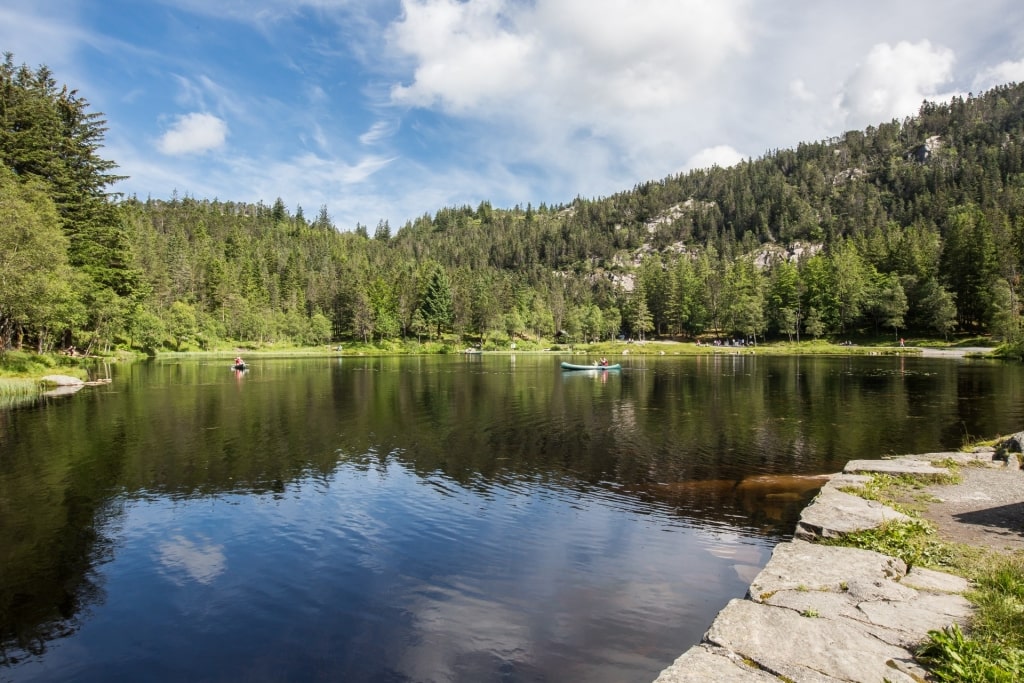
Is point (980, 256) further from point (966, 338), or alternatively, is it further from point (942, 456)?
point (942, 456)

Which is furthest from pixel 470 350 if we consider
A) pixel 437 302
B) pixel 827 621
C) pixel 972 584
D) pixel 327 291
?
pixel 827 621

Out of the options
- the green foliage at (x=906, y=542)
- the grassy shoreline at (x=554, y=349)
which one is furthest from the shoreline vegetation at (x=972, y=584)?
the grassy shoreline at (x=554, y=349)

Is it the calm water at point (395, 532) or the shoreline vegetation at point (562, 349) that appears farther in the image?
the shoreline vegetation at point (562, 349)

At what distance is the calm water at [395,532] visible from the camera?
1134 centimetres

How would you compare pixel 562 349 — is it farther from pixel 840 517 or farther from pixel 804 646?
pixel 804 646

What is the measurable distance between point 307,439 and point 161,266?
462 ft

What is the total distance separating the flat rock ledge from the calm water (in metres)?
2.06

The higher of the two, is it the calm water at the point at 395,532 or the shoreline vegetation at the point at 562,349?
the shoreline vegetation at the point at 562,349

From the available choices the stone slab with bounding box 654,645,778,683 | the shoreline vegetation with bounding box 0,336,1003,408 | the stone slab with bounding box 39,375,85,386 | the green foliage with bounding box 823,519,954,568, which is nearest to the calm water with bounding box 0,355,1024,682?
the stone slab with bounding box 654,645,778,683

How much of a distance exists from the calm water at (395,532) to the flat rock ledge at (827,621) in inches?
81.2

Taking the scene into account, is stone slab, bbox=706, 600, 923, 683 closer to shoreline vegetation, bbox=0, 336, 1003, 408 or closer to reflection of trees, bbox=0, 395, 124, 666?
reflection of trees, bbox=0, 395, 124, 666

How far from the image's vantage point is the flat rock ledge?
7711mm

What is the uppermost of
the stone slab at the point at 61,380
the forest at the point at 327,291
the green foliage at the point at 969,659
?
the forest at the point at 327,291

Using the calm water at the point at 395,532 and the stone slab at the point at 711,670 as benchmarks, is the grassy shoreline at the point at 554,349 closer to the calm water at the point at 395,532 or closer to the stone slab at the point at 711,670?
the calm water at the point at 395,532
